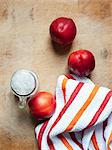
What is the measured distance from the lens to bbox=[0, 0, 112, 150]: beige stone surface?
1233mm

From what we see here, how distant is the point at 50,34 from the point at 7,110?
231 mm

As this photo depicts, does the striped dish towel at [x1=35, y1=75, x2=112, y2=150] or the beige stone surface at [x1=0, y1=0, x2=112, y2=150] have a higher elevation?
the beige stone surface at [x1=0, y1=0, x2=112, y2=150]

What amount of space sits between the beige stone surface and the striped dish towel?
0.14 ft

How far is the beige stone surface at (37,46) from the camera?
1233 millimetres

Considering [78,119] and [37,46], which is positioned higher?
[37,46]

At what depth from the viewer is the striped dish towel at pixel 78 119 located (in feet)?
3.88

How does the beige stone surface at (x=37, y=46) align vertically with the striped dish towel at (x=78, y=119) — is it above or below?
above

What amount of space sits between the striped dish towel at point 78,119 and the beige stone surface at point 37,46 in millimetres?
43

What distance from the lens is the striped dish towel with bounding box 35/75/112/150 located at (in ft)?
3.88

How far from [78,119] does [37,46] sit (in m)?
0.22

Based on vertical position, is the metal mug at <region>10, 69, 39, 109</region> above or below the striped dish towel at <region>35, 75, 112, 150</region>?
above

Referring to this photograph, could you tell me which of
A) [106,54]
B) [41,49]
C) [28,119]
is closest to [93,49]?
[106,54]

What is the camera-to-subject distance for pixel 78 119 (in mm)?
1184

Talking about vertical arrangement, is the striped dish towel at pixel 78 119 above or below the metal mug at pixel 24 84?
below
